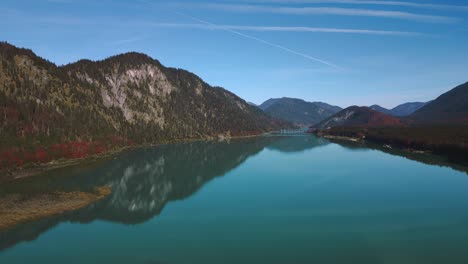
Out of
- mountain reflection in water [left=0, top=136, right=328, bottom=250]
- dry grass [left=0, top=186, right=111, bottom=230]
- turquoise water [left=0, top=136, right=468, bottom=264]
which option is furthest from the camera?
mountain reflection in water [left=0, top=136, right=328, bottom=250]

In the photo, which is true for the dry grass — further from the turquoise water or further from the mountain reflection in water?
the turquoise water

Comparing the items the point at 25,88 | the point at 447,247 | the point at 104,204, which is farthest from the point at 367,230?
the point at 25,88

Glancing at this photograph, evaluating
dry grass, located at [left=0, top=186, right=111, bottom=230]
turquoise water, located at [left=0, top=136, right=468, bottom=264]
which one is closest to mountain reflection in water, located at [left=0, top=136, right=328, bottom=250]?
turquoise water, located at [left=0, top=136, right=468, bottom=264]

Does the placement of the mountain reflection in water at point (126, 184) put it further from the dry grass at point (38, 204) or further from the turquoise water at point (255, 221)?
the dry grass at point (38, 204)

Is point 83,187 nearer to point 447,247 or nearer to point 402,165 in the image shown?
point 447,247

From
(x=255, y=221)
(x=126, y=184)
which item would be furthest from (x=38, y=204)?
(x=255, y=221)

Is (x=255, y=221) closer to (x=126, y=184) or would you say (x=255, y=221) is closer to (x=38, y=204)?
(x=38, y=204)

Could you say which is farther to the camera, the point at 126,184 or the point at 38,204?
the point at 126,184
